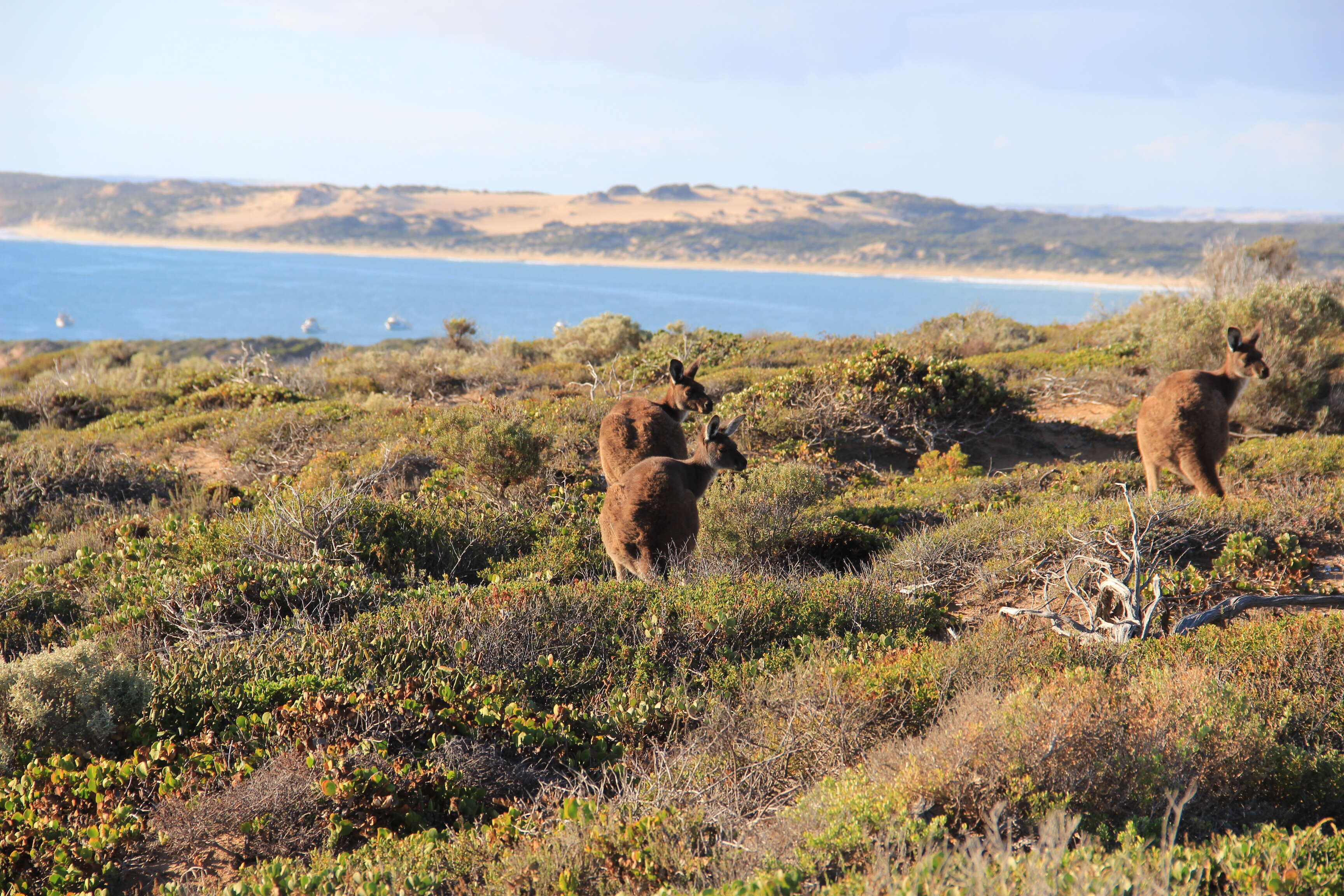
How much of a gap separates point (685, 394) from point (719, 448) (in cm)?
215

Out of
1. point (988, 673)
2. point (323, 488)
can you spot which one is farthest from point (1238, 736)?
point (323, 488)

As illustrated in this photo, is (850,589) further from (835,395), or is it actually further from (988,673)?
(835,395)

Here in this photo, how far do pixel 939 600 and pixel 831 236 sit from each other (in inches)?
6527

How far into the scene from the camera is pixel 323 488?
373 inches

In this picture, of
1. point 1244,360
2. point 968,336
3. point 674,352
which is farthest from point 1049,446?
point 968,336

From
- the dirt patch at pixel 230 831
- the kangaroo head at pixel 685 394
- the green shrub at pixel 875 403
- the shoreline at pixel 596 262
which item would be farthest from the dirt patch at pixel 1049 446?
the shoreline at pixel 596 262

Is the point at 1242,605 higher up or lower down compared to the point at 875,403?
lower down

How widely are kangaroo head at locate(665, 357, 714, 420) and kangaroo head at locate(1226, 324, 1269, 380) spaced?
5412 mm

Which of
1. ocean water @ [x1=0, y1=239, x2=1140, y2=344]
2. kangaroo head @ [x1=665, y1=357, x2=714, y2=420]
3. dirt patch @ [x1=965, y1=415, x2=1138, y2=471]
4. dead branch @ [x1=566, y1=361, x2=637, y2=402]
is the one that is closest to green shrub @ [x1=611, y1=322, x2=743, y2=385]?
dead branch @ [x1=566, y1=361, x2=637, y2=402]

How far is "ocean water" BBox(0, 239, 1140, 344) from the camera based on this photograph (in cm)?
7344

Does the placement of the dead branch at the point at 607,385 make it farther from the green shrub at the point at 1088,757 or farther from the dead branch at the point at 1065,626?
the green shrub at the point at 1088,757

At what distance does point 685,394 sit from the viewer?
8703mm

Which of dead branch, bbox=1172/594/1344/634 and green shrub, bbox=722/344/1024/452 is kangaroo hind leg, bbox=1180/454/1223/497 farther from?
green shrub, bbox=722/344/1024/452

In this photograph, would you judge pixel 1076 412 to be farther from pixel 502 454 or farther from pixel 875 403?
pixel 502 454
